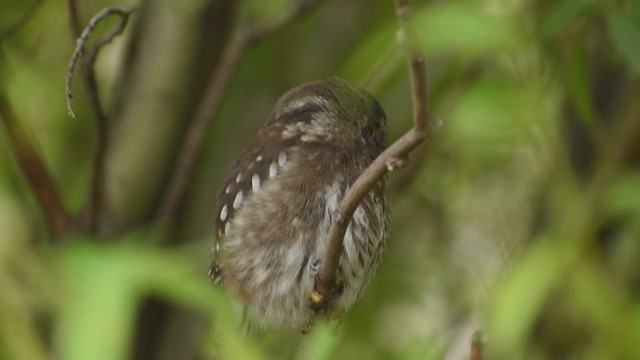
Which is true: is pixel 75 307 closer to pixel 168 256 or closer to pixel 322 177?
pixel 168 256

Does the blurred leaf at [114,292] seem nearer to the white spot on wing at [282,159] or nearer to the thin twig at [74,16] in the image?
the white spot on wing at [282,159]

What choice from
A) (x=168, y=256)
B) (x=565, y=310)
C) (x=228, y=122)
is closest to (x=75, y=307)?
(x=168, y=256)

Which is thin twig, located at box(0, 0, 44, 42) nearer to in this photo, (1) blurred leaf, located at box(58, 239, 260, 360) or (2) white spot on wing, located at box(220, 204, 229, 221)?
(1) blurred leaf, located at box(58, 239, 260, 360)

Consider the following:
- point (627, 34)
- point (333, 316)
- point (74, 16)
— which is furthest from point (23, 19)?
point (627, 34)

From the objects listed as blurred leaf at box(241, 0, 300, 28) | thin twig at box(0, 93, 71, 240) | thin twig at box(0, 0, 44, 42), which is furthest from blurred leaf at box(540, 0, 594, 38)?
thin twig at box(0, 93, 71, 240)

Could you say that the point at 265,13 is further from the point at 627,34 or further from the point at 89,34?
the point at 89,34

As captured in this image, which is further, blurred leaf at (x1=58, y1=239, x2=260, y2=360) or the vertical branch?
the vertical branch
